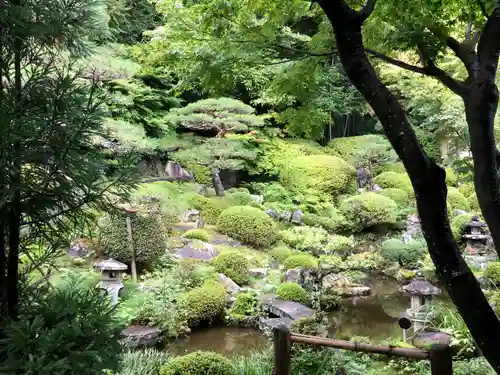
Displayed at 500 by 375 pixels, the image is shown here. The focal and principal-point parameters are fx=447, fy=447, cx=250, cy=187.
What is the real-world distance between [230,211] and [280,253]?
51.0 inches

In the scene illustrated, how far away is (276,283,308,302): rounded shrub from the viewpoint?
6.02 metres

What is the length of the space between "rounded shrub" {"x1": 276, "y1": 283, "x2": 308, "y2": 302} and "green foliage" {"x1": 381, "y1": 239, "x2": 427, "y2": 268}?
267 centimetres

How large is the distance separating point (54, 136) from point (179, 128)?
10225 mm

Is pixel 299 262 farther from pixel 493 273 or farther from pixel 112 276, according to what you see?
pixel 112 276

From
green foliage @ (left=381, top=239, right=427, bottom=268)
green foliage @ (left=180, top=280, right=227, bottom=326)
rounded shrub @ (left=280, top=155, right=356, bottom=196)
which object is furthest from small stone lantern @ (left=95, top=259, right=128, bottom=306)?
rounded shrub @ (left=280, top=155, right=356, bottom=196)

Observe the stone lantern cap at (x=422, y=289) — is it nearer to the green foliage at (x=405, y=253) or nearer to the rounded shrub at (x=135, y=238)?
the green foliage at (x=405, y=253)

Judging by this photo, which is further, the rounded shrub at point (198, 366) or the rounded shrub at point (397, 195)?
the rounded shrub at point (397, 195)

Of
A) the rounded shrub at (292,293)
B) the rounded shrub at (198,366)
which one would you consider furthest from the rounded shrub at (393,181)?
the rounded shrub at (198,366)

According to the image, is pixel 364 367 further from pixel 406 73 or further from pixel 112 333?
pixel 406 73

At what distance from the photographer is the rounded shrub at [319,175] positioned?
11.5 meters

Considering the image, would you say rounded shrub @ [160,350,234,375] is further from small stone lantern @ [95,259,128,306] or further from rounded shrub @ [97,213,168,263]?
rounded shrub @ [97,213,168,263]

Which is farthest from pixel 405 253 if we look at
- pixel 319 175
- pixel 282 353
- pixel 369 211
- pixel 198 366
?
pixel 282 353

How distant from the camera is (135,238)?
251 inches

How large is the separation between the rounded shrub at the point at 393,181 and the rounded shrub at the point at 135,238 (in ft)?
24.6
